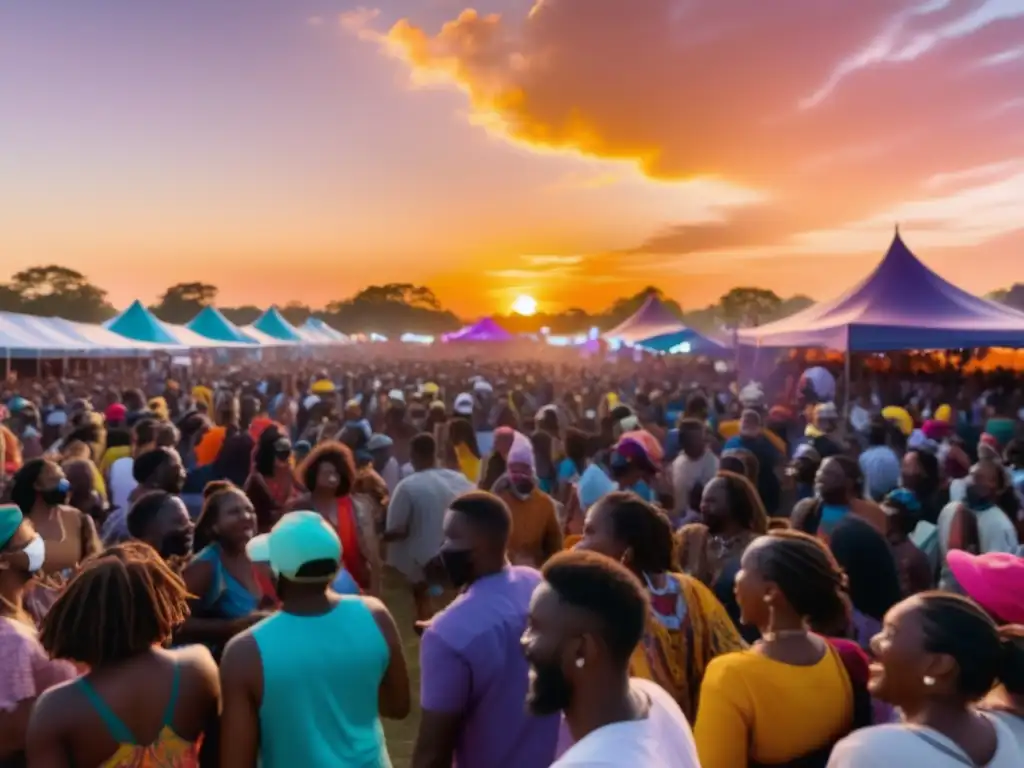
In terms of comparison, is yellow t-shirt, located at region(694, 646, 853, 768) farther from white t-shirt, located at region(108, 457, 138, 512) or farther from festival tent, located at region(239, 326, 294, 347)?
festival tent, located at region(239, 326, 294, 347)

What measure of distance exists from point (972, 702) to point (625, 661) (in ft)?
2.82

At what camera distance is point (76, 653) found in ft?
6.84

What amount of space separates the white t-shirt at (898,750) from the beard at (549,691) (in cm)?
61

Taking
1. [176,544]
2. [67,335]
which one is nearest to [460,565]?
[176,544]

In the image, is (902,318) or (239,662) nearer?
(239,662)

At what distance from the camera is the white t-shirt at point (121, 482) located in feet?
19.8

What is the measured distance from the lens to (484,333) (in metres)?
26.0

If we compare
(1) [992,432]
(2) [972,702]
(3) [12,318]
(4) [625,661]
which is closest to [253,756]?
(4) [625,661]

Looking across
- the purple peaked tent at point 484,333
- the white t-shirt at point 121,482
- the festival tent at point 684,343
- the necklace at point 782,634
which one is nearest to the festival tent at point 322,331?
the purple peaked tent at point 484,333

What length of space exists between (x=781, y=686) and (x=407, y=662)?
450cm

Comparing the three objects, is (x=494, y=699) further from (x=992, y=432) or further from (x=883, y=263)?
(x=883, y=263)

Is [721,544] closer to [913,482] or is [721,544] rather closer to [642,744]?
[642,744]

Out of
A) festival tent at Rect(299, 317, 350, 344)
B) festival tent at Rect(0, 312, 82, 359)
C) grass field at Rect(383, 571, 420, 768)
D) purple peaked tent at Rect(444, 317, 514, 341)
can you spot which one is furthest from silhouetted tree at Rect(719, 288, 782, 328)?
grass field at Rect(383, 571, 420, 768)

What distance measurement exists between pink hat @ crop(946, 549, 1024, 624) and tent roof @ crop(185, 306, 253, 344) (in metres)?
29.6
